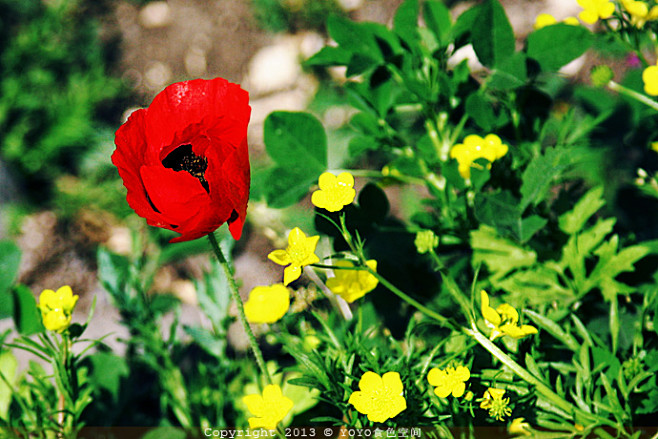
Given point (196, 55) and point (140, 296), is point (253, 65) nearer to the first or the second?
point (196, 55)

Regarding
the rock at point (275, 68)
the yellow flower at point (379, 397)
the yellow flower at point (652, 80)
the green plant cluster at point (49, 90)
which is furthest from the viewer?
the rock at point (275, 68)

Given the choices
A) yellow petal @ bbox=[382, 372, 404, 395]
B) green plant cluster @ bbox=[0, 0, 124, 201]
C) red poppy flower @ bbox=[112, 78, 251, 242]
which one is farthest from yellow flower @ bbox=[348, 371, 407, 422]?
green plant cluster @ bbox=[0, 0, 124, 201]

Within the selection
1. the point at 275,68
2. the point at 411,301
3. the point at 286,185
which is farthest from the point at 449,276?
the point at 275,68

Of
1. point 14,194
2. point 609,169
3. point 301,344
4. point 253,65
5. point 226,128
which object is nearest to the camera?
point 226,128

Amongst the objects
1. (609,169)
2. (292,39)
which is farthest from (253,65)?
(609,169)

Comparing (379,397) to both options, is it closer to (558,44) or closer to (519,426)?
(519,426)

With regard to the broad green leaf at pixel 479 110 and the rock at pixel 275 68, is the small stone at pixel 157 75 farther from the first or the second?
the broad green leaf at pixel 479 110

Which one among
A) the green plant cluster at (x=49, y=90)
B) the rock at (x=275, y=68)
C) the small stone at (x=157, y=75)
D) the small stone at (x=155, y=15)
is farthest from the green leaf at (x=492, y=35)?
the small stone at (x=155, y=15)
